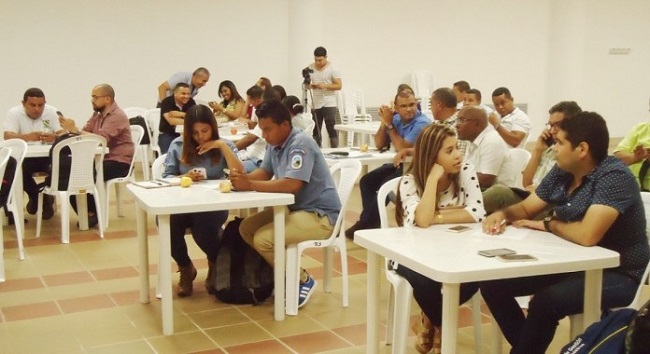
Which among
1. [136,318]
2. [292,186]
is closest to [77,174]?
[136,318]

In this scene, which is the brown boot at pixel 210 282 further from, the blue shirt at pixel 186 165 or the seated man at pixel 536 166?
the seated man at pixel 536 166

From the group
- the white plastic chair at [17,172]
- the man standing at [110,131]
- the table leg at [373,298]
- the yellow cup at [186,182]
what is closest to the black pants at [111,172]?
the man standing at [110,131]

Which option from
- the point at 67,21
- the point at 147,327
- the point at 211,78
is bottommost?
the point at 147,327

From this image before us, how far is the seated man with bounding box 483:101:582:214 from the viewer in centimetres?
368

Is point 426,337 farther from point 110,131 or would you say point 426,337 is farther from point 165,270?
point 110,131

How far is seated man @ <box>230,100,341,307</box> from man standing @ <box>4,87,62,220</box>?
2943mm

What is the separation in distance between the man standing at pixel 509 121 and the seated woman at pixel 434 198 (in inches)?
107

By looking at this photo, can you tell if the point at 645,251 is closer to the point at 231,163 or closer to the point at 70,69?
the point at 231,163

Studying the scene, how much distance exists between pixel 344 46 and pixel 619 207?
8.48 meters

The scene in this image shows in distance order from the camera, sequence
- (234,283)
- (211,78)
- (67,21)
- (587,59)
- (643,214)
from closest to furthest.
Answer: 1. (643,214)
2. (234,283)
3. (67,21)
4. (211,78)
5. (587,59)

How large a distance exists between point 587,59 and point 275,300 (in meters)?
10.5

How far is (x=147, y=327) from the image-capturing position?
3721 millimetres

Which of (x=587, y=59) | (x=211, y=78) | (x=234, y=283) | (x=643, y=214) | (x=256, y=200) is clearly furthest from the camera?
(x=587, y=59)

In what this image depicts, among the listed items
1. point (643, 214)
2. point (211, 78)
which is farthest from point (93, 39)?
point (643, 214)
